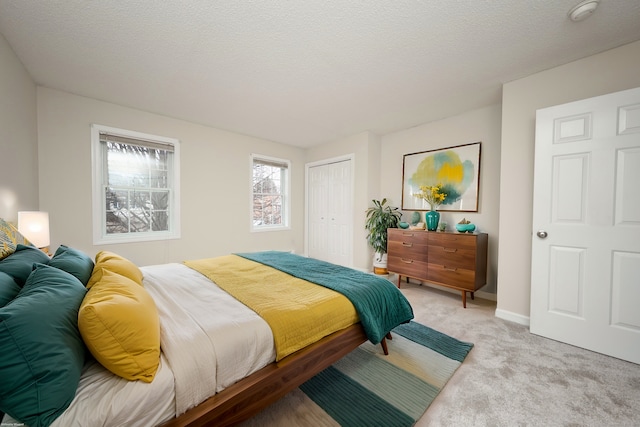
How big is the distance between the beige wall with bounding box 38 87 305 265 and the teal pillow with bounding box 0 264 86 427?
2.82 meters

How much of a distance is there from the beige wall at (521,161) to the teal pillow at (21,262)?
12.5 feet

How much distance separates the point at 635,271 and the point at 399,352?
1947 millimetres

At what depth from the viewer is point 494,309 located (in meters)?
2.84

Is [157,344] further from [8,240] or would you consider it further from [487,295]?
[487,295]

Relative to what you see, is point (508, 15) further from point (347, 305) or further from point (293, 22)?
point (347, 305)

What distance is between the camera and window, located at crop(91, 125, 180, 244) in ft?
10.3

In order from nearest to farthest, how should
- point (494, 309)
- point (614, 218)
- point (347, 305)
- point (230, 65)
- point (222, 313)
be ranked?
point (222, 313) < point (347, 305) < point (614, 218) < point (230, 65) < point (494, 309)

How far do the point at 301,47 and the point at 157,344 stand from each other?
228 centimetres

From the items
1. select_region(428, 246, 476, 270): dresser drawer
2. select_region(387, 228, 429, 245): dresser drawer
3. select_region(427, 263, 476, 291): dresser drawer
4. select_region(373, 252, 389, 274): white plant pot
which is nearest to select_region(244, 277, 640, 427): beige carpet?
select_region(427, 263, 476, 291): dresser drawer

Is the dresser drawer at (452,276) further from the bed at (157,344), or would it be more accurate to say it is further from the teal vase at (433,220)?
the bed at (157,344)

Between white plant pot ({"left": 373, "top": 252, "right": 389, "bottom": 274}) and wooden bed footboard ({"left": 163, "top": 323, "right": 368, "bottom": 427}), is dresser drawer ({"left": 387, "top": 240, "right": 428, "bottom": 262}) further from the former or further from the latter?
wooden bed footboard ({"left": 163, "top": 323, "right": 368, "bottom": 427})

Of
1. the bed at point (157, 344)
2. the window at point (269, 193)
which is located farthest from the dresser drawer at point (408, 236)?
the window at point (269, 193)

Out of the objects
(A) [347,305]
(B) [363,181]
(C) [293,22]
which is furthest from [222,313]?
(B) [363,181]

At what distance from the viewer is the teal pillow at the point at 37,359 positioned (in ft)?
2.34
